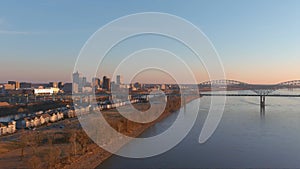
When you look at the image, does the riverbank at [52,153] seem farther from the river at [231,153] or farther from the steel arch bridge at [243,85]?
the steel arch bridge at [243,85]

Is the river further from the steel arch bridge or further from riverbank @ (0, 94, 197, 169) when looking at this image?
the steel arch bridge

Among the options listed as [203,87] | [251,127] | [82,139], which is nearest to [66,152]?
[82,139]

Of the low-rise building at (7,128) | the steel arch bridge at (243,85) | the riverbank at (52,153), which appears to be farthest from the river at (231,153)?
the steel arch bridge at (243,85)

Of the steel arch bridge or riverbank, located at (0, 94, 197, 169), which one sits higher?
the steel arch bridge

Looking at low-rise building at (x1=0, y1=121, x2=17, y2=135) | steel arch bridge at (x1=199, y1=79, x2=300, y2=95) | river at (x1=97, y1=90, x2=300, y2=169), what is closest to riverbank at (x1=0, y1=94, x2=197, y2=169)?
river at (x1=97, y1=90, x2=300, y2=169)

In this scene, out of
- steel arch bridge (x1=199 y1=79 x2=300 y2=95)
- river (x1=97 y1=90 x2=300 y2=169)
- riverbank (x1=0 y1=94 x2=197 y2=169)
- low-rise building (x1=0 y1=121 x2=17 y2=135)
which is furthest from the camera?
steel arch bridge (x1=199 y1=79 x2=300 y2=95)

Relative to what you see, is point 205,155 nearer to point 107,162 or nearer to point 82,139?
point 107,162

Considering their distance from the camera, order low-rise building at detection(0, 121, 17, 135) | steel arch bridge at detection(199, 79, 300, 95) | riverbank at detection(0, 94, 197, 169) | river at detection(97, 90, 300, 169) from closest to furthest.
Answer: riverbank at detection(0, 94, 197, 169)
river at detection(97, 90, 300, 169)
low-rise building at detection(0, 121, 17, 135)
steel arch bridge at detection(199, 79, 300, 95)

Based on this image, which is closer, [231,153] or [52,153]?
[52,153]

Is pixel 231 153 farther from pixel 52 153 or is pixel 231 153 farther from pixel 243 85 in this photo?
pixel 243 85

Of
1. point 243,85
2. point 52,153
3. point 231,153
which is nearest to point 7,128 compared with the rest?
point 52,153

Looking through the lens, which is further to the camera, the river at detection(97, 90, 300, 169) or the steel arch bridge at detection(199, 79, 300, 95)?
the steel arch bridge at detection(199, 79, 300, 95)
